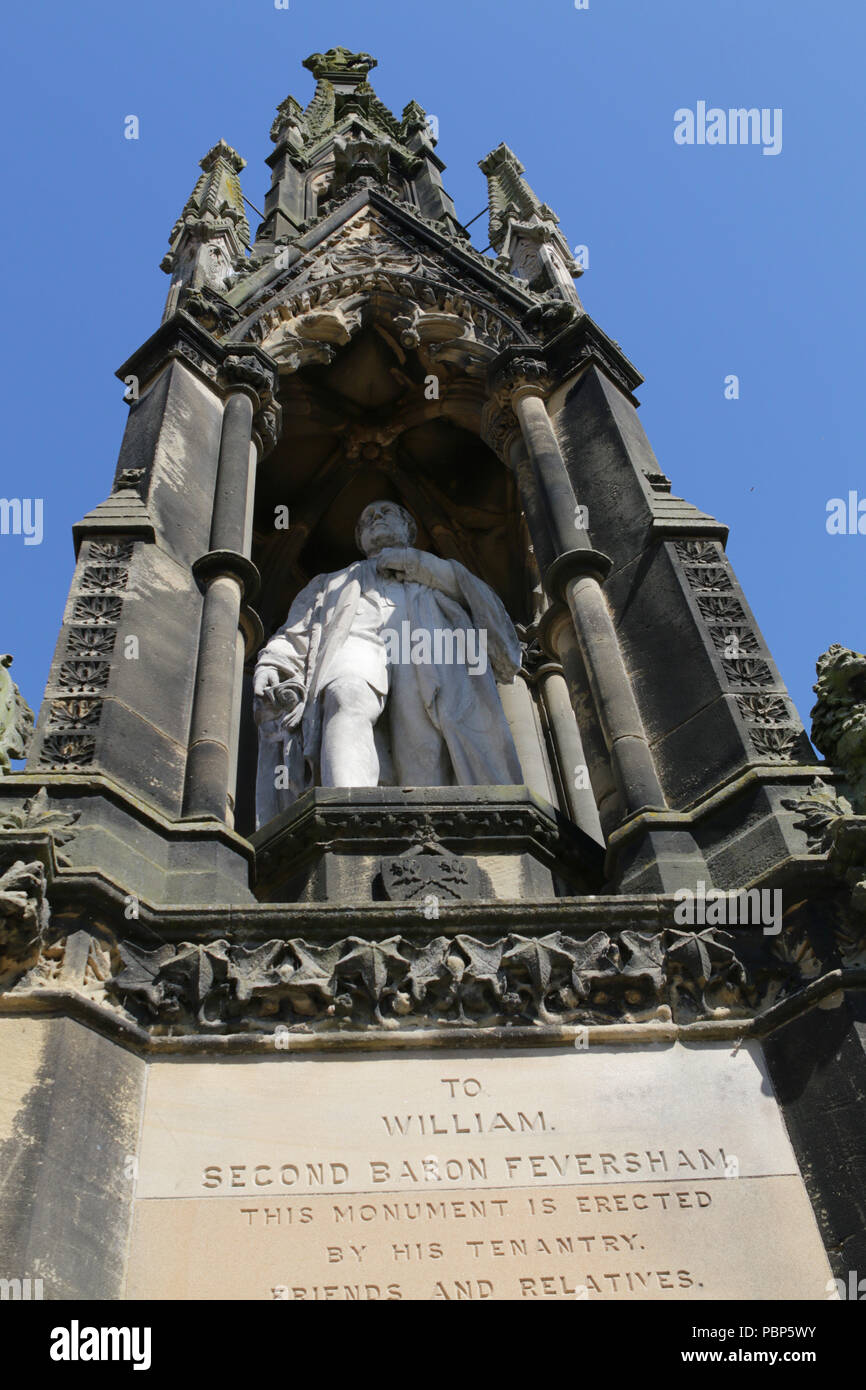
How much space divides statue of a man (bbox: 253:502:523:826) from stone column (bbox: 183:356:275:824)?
0.64 meters

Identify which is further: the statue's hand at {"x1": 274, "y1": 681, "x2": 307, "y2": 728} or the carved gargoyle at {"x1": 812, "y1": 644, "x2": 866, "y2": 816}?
the statue's hand at {"x1": 274, "y1": 681, "x2": 307, "y2": 728}

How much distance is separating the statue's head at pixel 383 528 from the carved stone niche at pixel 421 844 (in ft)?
13.6

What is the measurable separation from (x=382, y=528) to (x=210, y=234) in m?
4.90

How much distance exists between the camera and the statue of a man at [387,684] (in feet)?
31.3

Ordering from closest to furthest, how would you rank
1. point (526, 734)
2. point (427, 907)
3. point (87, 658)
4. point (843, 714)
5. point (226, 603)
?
1. point (427, 907)
2. point (843, 714)
3. point (87, 658)
4. point (226, 603)
5. point (526, 734)

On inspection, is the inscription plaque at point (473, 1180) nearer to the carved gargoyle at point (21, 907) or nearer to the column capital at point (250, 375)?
the carved gargoyle at point (21, 907)

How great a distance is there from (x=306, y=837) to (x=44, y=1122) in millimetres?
2784

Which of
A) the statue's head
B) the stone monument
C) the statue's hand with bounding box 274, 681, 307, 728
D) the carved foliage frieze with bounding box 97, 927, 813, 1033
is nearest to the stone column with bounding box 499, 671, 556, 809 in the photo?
the stone monument

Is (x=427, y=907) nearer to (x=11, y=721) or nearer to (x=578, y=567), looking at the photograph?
(x=11, y=721)

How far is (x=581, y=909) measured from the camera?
661cm

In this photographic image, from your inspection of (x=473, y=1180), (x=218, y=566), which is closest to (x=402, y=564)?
(x=218, y=566)

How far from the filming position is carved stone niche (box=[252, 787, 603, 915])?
771 centimetres

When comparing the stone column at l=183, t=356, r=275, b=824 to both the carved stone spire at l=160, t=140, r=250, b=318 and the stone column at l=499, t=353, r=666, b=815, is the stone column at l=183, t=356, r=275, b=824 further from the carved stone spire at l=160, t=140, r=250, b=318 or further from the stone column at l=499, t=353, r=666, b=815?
the stone column at l=499, t=353, r=666, b=815

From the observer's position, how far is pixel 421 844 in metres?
7.85
